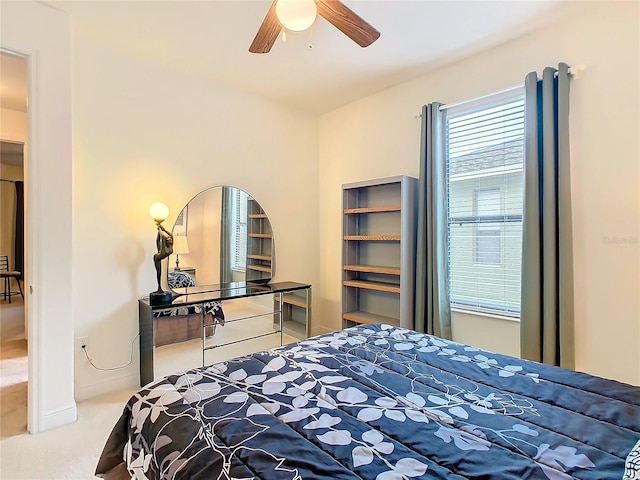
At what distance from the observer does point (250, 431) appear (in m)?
1.05

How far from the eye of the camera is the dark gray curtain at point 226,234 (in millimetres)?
3389

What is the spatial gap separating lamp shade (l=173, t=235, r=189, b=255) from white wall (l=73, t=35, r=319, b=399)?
7.0 inches

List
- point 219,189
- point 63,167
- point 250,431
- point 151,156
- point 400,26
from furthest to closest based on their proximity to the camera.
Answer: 1. point 219,189
2. point 151,156
3. point 400,26
4. point 63,167
5. point 250,431

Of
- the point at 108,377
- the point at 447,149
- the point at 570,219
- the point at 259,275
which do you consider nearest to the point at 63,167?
the point at 108,377

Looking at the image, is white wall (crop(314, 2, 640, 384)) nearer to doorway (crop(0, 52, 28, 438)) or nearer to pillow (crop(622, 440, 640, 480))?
pillow (crop(622, 440, 640, 480))

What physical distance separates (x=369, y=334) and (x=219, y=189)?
212cm

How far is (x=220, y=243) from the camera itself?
338 centimetres

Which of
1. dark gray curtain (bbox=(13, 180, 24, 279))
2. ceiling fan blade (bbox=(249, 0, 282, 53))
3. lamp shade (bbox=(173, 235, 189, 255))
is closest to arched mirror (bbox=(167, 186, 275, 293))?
lamp shade (bbox=(173, 235, 189, 255))

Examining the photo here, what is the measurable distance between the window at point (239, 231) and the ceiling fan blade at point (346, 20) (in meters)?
2.01

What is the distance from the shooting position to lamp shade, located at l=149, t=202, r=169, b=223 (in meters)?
2.83

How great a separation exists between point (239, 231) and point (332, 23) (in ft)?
7.25

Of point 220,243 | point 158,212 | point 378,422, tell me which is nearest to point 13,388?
point 158,212

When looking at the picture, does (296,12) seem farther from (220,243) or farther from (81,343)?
(81,343)

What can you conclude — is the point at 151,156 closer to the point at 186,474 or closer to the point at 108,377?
the point at 108,377
